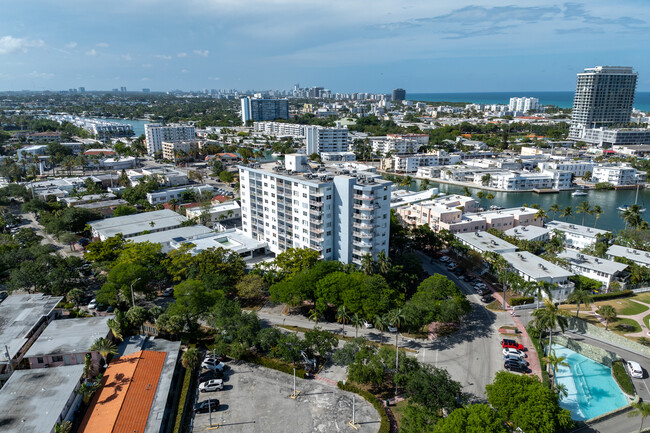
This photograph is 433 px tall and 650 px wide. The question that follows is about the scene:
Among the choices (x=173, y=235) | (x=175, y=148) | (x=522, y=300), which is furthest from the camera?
(x=175, y=148)

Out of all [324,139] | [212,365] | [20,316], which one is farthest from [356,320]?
[324,139]

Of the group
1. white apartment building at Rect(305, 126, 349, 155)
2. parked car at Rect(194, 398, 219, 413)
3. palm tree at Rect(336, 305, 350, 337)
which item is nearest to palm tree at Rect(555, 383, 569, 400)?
palm tree at Rect(336, 305, 350, 337)

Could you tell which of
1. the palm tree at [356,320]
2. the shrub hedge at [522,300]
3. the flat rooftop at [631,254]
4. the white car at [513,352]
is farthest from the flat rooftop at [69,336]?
the flat rooftop at [631,254]

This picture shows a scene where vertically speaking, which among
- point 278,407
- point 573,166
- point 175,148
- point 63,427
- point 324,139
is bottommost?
point 278,407

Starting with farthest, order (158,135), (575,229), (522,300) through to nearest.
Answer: (158,135) < (575,229) < (522,300)

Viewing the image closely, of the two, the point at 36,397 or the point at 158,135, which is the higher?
the point at 158,135

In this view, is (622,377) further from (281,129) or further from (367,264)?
(281,129)

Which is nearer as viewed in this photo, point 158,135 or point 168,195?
point 168,195
